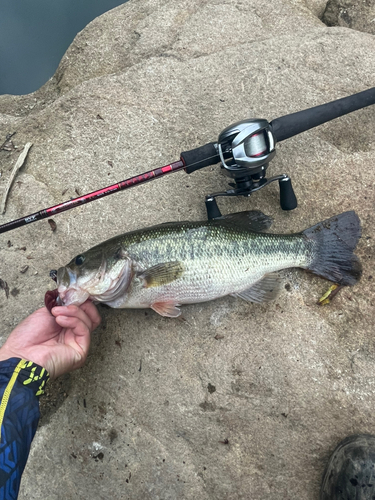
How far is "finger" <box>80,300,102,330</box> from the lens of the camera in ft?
9.59

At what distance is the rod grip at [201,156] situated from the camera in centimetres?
279

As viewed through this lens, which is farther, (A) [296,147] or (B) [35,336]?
(A) [296,147]

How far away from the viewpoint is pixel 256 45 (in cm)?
365

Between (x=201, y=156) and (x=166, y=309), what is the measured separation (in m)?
1.33

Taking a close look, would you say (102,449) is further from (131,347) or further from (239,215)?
(239,215)

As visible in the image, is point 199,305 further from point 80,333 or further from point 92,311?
point 80,333

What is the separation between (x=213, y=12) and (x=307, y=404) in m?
4.28

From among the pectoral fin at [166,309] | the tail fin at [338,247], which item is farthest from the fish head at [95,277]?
the tail fin at [338,247]

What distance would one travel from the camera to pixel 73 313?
2734 millimetres

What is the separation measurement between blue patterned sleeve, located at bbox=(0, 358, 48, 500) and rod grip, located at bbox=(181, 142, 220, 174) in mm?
1987

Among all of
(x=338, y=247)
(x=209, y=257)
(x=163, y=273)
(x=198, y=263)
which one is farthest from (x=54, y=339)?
(x=338, y=247)

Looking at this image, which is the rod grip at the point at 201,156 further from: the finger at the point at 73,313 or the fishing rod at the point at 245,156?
the finger at the point at 73,313

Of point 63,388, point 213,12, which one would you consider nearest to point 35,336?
point 63,388

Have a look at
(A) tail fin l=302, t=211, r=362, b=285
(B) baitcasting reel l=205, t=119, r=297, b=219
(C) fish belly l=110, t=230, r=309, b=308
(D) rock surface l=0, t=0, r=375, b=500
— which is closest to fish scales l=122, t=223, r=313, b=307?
(C) fish belly l=110, t=230, r=309, b=308
